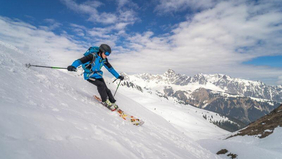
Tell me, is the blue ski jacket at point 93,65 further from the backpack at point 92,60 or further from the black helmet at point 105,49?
the black helmet at point 105,49

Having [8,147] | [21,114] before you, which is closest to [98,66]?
[21,114]

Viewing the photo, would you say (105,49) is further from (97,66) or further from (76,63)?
(76,63)

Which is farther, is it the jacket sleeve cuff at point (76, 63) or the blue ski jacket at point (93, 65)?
the blue ski jacket at point (93, 65)

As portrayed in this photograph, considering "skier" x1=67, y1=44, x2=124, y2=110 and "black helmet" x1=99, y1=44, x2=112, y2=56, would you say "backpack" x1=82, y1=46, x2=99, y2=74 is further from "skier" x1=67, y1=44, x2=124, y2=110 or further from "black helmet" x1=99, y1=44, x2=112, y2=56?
"black helmet" x1=99, y1=44, x2=112, y2=56

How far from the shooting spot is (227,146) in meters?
21.9

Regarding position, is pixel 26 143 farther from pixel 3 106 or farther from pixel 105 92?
pixel 105 92

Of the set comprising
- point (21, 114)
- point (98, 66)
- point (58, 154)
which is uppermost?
point (98, 66)

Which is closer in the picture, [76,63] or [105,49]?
[76,63]

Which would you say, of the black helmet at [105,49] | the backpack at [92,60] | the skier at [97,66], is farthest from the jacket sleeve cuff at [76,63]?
the black helmet at [105,49]

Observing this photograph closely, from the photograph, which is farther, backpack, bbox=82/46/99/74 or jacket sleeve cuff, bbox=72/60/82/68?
backpack, bbox=82/46/99/74

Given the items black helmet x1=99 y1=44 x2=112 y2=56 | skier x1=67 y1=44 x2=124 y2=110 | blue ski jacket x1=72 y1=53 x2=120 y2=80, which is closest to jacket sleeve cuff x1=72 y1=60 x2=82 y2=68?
skier x1=67 y1=44 x2=124 y2=110

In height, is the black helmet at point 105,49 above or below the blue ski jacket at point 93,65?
above

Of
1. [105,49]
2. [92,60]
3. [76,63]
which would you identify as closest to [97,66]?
[92,60]

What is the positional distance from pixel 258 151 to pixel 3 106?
2258 cm
